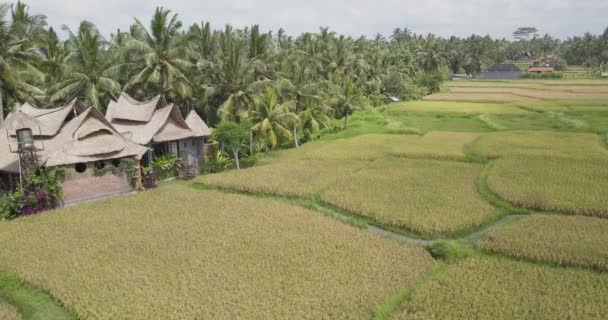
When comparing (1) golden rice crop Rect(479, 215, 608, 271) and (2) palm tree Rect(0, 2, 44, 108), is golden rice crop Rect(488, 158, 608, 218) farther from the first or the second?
(2) palm tree Rect(0, 2, 44, 108)

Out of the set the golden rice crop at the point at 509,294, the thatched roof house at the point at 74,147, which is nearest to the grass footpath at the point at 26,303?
the thatched roof house at the point at 74,147

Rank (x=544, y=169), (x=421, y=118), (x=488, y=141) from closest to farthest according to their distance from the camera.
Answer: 1. (x=544, y=169)
2. (x=488, y=141)
3. (x=421, y=118)

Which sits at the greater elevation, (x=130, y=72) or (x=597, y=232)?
(x=130, y=72)

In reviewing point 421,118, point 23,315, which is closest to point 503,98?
point 421,118

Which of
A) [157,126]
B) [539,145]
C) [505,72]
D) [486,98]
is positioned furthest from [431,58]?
[157,126]

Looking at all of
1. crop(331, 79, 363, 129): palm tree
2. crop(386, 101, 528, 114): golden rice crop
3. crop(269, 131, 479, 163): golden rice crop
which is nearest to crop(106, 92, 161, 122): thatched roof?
crop(269, 131, 479, 163): golden rice crop

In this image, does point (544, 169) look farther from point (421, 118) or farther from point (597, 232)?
point (421, 118)

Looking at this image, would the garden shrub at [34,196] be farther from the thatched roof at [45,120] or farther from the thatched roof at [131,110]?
the thatched roof at [131,110]
